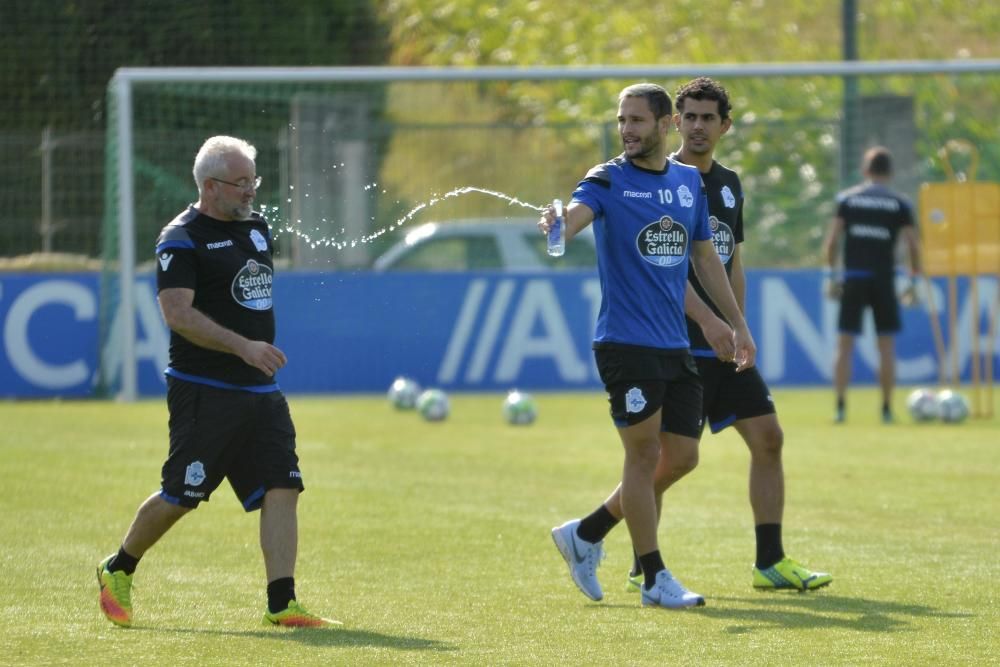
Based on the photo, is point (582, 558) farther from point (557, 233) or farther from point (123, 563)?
point (123, 563)

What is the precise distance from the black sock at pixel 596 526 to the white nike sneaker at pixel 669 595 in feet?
1.37

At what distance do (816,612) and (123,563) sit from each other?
266 cm

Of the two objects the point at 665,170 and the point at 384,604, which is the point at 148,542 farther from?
the point at 665,170

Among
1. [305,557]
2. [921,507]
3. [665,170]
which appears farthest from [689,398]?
[921,507]

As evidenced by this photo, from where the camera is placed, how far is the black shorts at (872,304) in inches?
624

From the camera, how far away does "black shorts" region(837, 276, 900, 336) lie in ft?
52.0

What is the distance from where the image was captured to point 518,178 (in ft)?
62.4

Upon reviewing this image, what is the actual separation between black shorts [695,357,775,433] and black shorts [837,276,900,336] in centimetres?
828

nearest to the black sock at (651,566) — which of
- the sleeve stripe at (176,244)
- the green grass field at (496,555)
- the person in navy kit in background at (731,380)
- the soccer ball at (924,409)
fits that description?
the green grass field at (496,555)

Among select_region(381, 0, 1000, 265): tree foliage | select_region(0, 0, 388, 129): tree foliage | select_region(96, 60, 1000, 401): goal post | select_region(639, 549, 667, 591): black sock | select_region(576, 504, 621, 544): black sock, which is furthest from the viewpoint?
select_region(381, 0, 1000, 265): tree foliage

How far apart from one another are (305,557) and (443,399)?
7441 millimetres

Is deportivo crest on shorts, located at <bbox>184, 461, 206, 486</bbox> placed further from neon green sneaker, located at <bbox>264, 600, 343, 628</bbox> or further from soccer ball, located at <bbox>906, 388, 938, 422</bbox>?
soccer ball, located at <bbox>906, 388, 938, 422</bbox>

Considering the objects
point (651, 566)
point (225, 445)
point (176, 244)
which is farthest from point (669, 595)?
point (176, 244)

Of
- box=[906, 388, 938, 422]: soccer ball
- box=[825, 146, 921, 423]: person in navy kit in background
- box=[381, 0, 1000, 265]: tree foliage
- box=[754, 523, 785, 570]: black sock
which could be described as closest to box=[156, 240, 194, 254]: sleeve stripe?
box=[754, 523, 785, 570]: black sock
